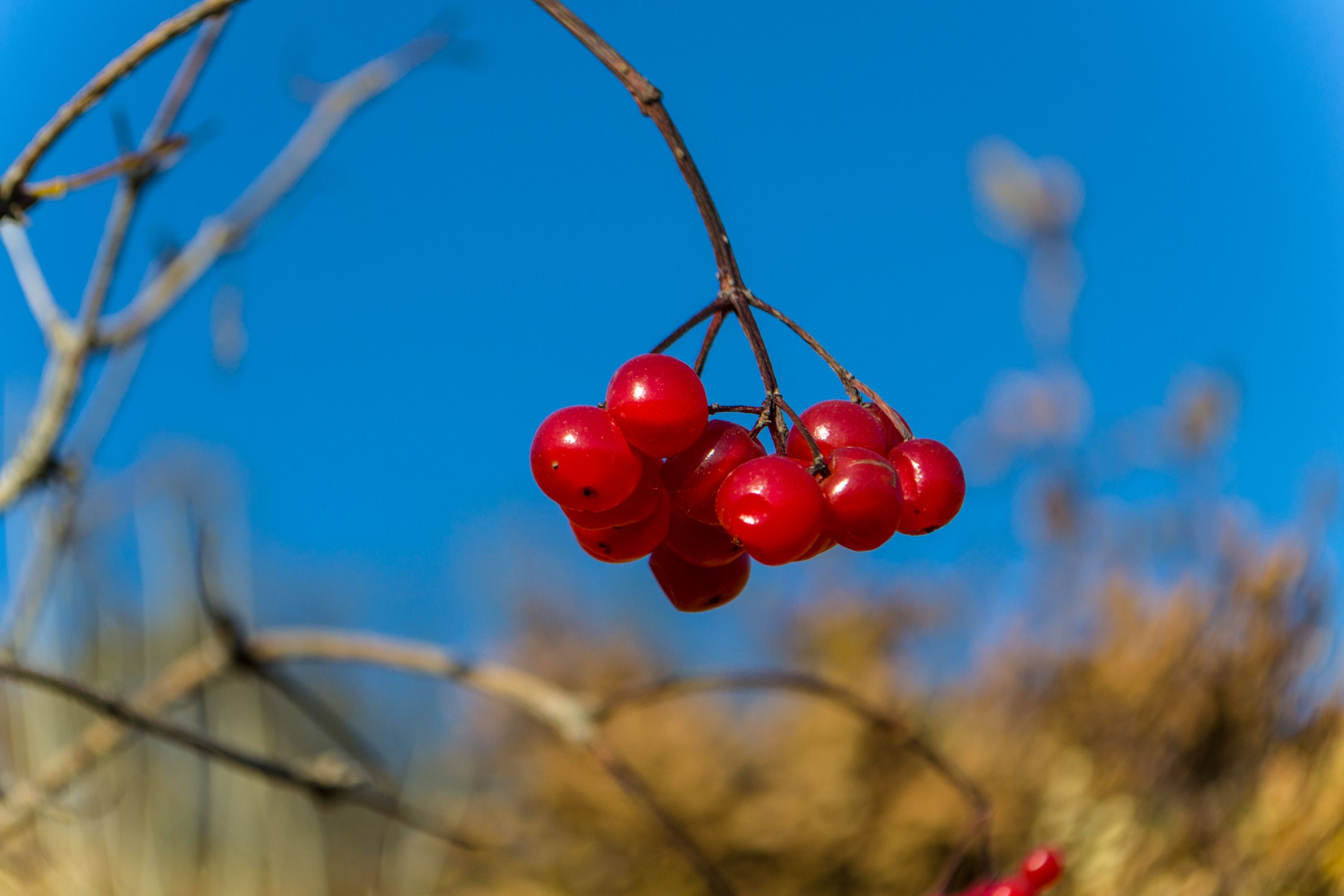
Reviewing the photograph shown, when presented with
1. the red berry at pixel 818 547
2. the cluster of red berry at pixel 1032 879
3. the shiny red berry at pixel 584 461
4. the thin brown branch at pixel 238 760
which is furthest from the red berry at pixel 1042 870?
the shiny red berry at pixel 584 461

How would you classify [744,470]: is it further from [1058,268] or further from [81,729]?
[1058,268]

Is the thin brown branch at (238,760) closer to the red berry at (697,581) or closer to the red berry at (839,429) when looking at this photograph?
the red berry at (697,581)

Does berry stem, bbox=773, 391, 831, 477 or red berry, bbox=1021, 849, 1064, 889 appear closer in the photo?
berry stem, bbox=773, 391, 831, 477

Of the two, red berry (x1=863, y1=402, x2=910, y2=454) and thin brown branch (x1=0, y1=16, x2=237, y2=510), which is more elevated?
thin brown branch (x1=0, y1=16, x2=237, y2=510)

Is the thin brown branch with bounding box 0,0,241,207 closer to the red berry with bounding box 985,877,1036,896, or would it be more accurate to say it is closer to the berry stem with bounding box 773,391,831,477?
the berry stem with bounding box 773,391,831,477

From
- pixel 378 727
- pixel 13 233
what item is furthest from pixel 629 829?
pixel 378 727

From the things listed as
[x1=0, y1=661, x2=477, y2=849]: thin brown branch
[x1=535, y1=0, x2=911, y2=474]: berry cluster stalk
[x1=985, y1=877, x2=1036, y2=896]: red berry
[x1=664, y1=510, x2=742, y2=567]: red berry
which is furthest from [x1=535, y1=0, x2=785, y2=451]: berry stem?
[x1=985, y1=877, x2=1036, y2=896]: red berry
